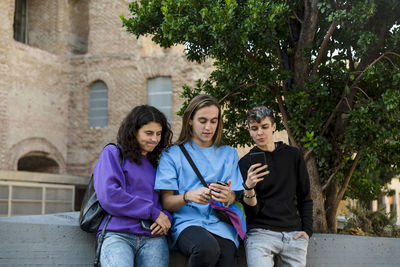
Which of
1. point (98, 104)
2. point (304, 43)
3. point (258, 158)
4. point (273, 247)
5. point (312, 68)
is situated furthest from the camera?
point (98, 104)

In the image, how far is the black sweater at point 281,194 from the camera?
376 cm

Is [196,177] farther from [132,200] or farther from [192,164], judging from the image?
[132,200]

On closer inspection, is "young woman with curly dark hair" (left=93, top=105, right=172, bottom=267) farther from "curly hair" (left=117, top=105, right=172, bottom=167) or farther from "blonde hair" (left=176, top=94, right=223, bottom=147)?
"blonde hair" (left=176, top=94, right=223, bottom=147)

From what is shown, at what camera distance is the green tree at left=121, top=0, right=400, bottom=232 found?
18.5ft

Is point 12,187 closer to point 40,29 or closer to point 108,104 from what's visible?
point 108,104

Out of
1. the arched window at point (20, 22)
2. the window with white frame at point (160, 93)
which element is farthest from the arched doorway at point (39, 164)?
the arched window at point (20, 22)

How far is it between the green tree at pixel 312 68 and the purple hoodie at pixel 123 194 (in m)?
2.55

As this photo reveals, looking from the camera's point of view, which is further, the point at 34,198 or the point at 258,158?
the point at 34,198

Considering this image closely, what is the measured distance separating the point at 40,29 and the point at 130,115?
20766mm

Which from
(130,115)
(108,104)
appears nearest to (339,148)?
A: (130,115)

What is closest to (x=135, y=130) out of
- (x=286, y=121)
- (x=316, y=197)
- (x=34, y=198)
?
(x=286, y=121)

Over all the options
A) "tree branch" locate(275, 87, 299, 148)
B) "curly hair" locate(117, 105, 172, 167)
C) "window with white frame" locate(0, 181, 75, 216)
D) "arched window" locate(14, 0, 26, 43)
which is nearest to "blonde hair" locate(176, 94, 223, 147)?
"curly hair" locate(117, 105, 172, 167)

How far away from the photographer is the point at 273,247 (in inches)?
145

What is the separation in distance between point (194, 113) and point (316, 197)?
11.0ft
